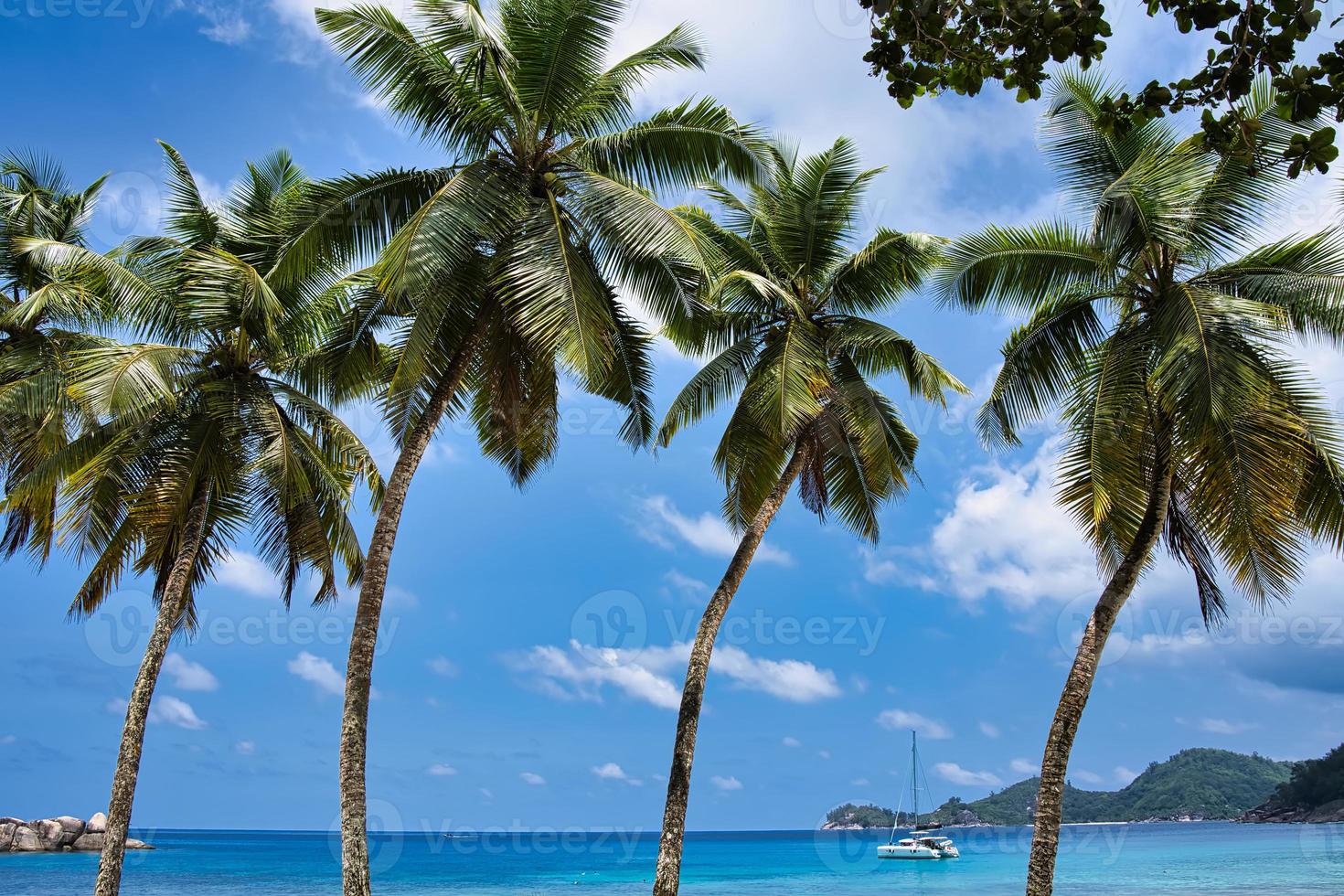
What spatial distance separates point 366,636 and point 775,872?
223ft

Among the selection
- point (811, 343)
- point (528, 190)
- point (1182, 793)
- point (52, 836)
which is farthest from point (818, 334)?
point (1182, 793)

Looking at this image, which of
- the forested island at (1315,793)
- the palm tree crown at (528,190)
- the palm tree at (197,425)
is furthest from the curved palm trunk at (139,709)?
the forested island at (1315,793)

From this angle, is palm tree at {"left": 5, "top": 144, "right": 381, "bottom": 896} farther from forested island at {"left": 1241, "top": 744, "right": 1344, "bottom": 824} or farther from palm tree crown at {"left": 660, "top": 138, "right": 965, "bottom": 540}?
forested island at {"left": 1241, "top": 744, "right": 1344, "bottom": 824}

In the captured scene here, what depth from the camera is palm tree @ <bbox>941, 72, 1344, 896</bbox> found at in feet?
40.9

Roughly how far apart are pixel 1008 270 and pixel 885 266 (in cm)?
237

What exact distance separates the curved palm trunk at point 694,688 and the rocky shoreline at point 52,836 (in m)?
57.9

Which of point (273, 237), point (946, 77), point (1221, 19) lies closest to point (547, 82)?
point (273, 237)

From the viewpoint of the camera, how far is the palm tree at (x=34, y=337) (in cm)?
1680

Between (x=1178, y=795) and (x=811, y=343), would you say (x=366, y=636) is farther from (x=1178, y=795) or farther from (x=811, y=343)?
(x=1178, y=795)

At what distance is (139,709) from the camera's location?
14.9 meters

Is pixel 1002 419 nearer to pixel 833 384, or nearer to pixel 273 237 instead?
pixel 833 384

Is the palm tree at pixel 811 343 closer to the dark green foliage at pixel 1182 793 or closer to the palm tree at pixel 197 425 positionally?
the palm tree at pixel 197 425

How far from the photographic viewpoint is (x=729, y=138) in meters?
14.3

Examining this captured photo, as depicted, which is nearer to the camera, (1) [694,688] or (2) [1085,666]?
(2) [1085,666]
